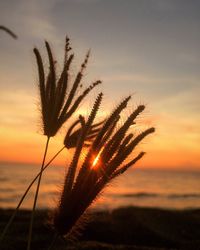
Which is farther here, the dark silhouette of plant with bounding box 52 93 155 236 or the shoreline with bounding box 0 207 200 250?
the shoreline with bounding box 0 207 200 250

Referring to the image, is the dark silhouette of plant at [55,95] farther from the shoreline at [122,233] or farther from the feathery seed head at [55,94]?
the shoreline at [122,233]

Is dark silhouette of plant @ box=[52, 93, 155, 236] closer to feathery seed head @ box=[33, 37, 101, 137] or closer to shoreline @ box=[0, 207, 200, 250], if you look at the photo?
feathery seed head @ box=[33, 37, 101, 137]

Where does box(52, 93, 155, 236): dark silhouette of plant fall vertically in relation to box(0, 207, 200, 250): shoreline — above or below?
above

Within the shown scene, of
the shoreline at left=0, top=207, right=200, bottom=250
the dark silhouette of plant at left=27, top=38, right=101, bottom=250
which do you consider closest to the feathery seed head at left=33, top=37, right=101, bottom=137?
Result: the dark silhouette of plant at left=27, top=38, right=101, bottom=250

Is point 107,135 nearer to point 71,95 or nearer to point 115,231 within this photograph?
point 71,95

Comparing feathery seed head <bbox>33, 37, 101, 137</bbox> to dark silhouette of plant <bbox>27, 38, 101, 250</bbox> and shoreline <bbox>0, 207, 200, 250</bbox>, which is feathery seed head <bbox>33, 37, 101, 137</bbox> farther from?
shoreline <bbox>0, 207, 200, 250</bbox>

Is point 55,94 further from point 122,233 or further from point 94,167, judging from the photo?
point 122,233

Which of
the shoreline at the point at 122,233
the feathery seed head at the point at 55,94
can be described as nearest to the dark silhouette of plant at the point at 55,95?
the feathery seed head at the point at 55,94
